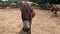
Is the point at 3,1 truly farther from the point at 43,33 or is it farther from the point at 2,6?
the point at 43,33

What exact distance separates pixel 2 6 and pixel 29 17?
5605mm

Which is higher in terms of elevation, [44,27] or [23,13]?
[23,13]

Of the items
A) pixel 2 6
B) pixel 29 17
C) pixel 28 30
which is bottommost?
pixel 2 6

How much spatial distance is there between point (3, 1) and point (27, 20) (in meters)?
6.12

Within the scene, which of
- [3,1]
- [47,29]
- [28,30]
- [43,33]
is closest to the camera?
[28,30]

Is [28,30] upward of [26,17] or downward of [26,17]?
downward

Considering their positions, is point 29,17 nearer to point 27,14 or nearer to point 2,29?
point 27,14

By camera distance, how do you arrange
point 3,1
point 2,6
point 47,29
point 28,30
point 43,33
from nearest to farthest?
point 28,30
point 43,33
point 47,29
point 2,6
point 3,1

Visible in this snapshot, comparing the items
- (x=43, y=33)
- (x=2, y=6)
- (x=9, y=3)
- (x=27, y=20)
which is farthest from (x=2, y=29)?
(x=9, y=3)

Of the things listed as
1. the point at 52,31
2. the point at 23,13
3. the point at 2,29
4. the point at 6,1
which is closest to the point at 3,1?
the point at 6,1

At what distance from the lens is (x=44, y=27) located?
3650 millimetres

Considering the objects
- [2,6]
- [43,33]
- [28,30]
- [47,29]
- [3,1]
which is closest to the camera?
[28,30]

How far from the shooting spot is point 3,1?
758 cm

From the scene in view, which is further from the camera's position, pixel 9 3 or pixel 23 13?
pixel 9 3
